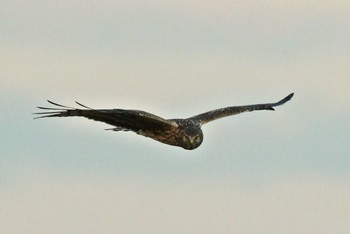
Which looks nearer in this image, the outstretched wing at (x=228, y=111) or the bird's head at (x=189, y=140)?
the bird's head at (x=189, y=140)

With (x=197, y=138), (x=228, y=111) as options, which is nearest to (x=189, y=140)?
(x=197, y=138)

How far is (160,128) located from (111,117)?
6.22 feet

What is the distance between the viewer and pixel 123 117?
2544 inches

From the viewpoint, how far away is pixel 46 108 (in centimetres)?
6359

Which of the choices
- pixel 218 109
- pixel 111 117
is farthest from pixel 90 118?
pixel 218 109

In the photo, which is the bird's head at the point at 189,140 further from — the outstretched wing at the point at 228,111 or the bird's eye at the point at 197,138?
the outstretched wing at the point at 228,111

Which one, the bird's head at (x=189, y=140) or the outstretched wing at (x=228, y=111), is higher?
the outstretched wing at (x=228, y=111)

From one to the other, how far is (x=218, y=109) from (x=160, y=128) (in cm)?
573

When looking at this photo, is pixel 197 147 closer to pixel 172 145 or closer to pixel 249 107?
pixel 172 145

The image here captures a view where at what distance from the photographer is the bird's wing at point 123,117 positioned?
209 ft

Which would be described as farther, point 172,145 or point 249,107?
point 249,107

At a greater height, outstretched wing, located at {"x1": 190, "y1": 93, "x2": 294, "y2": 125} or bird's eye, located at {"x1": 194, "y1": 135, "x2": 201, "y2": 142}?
outstretched wing, located at {"x1": 190, "y1": 93, "x2": 294, "y2": 125}

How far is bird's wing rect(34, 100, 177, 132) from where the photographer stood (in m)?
63.7

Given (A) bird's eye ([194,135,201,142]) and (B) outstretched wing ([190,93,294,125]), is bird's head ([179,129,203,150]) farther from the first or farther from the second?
(B) outstretched wing ([190,93,294,125])
